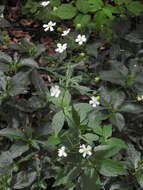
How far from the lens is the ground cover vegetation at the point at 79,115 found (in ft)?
7.13

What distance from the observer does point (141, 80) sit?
2.39 metres

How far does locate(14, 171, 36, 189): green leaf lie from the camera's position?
2.24 meters

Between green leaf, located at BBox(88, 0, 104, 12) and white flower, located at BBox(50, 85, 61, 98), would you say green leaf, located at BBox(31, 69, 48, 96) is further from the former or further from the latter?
green leaf, located at BBox(88, 0, 104, 12)

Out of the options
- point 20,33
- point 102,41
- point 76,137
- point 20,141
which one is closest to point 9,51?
point 20,33

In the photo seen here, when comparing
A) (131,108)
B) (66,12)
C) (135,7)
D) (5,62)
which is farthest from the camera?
(66,12)

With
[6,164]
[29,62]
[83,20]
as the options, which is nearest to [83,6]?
[83,20]

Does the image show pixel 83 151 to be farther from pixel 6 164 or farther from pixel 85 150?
pixel 6 164

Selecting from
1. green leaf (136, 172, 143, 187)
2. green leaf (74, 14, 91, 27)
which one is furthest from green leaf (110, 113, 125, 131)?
green leaf (74, 14, 91, 27)

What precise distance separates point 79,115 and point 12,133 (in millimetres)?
409

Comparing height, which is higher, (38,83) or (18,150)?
(38,83)

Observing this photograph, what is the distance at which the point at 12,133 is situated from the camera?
2.28 m

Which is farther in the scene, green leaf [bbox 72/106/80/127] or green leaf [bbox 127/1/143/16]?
green leaf [bbox 127/1/143/16]

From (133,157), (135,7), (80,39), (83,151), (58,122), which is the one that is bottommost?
(133,157)

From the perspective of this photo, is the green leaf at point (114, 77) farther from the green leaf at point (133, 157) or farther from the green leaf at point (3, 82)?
the green leaf at point (3, 82)
